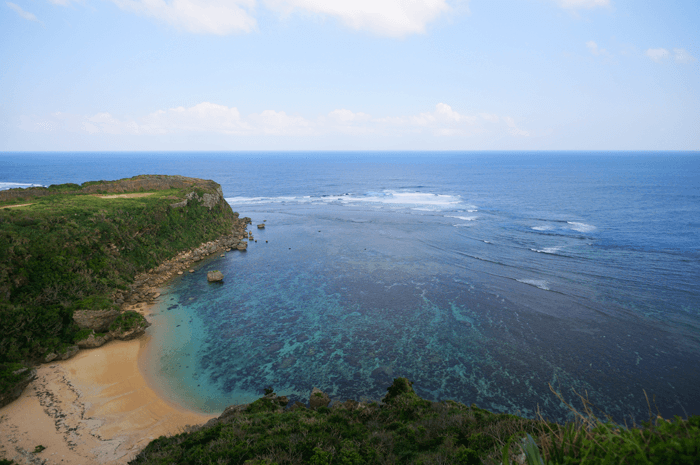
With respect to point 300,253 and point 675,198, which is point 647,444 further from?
point 675,198

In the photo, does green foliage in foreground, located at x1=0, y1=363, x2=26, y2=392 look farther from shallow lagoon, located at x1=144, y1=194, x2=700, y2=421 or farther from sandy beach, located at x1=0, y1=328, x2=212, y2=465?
shallow lagoon, located at x1=144, y1=194, x2=700, y2=421

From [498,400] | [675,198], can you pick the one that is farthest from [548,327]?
[675,198]

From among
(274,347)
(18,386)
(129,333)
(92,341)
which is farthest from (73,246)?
(274,347)

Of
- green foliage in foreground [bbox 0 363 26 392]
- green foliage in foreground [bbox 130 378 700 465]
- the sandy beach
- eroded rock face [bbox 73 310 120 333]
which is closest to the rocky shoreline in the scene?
eroded rock face [bbox 73 310 120 333]

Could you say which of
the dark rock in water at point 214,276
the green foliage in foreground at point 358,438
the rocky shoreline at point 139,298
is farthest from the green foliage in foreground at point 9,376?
the dark rock in water at point 214,276

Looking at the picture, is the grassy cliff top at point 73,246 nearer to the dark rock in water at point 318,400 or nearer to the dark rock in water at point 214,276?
the dark rock in water at point 214,276

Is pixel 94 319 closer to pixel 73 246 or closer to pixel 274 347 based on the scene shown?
pixel 73 246
